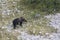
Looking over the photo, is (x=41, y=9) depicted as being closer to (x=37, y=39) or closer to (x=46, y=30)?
(x=46, y=30)

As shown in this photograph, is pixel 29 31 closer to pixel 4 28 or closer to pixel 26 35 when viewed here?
pixel 26 35

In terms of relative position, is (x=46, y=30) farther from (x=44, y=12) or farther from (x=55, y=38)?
(x=44, y=12)

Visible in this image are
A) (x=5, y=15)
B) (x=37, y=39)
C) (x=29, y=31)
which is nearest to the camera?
(x=37, y=39)

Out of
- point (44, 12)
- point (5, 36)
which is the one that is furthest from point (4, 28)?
point (44, 12)

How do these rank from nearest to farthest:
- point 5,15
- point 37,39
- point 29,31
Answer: point 37,39, point 29,31, point 5,15

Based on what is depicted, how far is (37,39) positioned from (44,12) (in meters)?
2.80

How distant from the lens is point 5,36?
8.92m

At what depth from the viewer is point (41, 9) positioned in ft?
38.5

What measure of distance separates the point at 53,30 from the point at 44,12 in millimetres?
2083

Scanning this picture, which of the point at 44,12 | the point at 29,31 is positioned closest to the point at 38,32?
the point at 29,31

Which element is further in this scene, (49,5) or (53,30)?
(49,5)

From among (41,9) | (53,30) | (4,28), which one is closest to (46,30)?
(53,30)

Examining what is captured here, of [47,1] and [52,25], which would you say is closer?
[52,25]

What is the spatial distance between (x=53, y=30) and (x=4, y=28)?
5.68 ft
